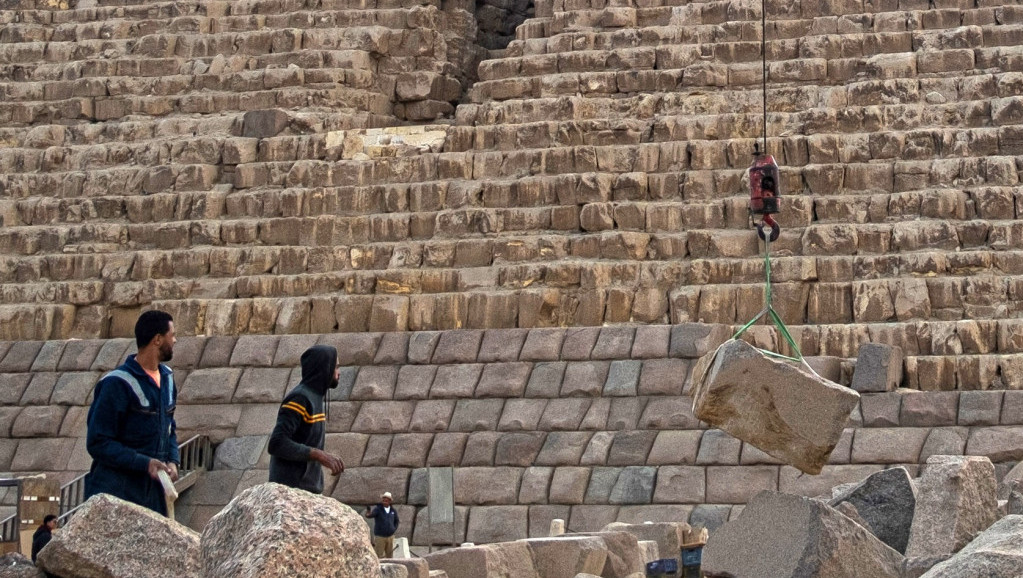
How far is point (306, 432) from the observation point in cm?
1166

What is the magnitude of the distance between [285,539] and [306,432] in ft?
9.77

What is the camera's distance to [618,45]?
2477cm

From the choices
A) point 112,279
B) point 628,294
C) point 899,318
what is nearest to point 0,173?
point 112,279

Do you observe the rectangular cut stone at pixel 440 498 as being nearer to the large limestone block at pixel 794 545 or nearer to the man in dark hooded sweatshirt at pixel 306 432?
the man in dark hooded sweatshirt at pixel 306 432

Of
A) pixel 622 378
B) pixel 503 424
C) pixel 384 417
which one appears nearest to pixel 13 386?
pixel 384 417

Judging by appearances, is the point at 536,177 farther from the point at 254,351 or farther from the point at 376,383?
the point at 254,351

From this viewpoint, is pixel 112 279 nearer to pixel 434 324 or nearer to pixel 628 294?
pixel 434 324

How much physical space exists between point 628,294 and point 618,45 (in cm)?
478

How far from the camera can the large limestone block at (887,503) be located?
12703mm

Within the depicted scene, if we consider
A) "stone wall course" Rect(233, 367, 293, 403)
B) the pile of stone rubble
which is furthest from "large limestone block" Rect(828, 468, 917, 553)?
"stone wall course" Rect(233, 367, 293, 403)

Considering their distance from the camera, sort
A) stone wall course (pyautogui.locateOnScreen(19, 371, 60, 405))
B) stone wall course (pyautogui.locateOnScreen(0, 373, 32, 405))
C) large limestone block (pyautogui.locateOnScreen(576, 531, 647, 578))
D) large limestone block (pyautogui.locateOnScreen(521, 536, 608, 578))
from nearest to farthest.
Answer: large limestone block (pyautogui.locateOnScreen(521, 536, 608, 578)), large limestone block (pyautogui.locateOnScreen(576, 531, 647, 578)), stone wall course (pyautogui.locateOnScreen(19, 371, 60, 405)), stone wall course (pyautogui.locateOnScreen(0, 373, 32, 405))

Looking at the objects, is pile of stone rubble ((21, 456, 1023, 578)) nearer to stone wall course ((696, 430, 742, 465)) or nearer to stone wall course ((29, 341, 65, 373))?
stone wall course ((696, 430, 742, 465))

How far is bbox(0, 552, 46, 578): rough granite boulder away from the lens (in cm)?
1006

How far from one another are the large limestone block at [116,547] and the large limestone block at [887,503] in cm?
450
